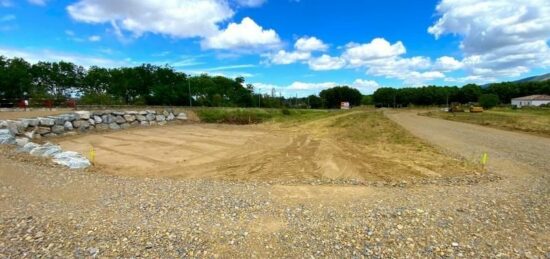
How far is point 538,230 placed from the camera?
223 inches

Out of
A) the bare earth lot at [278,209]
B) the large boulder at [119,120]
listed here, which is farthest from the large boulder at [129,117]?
the bare earth lot at [278,209]

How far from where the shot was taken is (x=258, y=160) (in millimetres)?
12453

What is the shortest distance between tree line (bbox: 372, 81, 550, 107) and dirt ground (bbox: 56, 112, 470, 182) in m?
96.7

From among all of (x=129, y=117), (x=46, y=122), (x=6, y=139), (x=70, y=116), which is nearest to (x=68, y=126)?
(x=70, y=116)

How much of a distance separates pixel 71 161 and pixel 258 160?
6.11 m

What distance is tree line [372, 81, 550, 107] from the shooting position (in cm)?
9875

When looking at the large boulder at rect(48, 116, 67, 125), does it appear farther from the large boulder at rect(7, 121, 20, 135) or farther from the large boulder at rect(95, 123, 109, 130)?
the large boulder at rect(95, 123, 109, 130)

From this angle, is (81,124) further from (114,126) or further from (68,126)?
(114,126)

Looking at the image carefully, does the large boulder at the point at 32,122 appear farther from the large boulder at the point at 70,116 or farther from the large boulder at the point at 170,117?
the large boulder at the point at 170,117

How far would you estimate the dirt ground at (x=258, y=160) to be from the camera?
32.9 feet

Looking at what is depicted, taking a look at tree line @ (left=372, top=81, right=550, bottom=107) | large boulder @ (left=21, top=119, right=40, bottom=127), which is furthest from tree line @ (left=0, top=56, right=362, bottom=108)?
tree line @ (left=372, top=81, right=550, bottom=107)

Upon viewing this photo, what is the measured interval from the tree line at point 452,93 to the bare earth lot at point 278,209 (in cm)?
10028

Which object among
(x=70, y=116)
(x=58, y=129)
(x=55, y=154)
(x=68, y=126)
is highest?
→ (x=70, y=116)

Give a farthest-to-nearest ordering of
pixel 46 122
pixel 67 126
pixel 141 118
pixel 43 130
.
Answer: pixel 141 118
pixel 67 126
pixel 46 122
pixel 43 130
